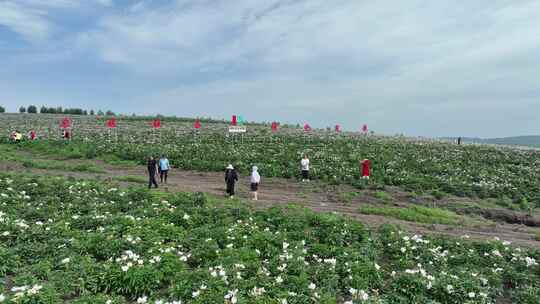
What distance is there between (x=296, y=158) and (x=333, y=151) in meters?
6.51

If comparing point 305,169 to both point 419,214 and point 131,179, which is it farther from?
point 131,179

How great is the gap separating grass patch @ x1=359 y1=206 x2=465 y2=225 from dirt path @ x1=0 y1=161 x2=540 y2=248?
0.73 m

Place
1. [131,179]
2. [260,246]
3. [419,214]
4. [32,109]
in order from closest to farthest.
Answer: [260,246] → [419,214] → [131,179] → [32,109]

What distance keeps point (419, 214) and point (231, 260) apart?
1107 cm

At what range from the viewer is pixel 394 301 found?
759 centimetres

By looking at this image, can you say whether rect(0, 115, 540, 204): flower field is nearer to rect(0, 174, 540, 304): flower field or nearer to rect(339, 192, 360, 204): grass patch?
rect(339, 192, 360, 204): grass patch

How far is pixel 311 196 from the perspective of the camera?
19.7 meters

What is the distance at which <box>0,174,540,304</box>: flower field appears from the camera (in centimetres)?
732

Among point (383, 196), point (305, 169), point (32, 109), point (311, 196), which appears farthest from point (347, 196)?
point (32, 109)

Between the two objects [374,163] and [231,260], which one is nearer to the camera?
[231,260]

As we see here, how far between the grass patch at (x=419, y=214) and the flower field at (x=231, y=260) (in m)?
3.87

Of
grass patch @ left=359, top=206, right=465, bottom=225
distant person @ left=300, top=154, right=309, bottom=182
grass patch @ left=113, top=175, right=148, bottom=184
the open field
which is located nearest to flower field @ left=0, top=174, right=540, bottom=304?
the open field

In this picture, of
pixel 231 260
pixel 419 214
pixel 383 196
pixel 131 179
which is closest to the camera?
pixel 231 260

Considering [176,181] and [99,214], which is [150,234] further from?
[176,181]
